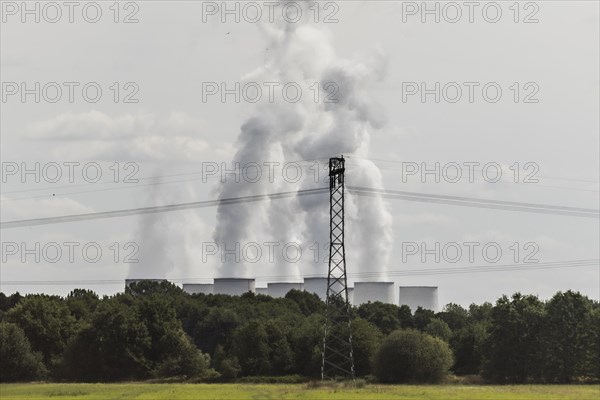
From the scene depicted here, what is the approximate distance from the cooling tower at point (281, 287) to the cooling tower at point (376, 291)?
16692mm

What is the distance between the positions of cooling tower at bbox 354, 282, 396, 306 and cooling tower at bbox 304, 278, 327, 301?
577 cm

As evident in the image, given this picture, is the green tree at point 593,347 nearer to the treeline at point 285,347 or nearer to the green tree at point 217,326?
the treeline at point 285,347

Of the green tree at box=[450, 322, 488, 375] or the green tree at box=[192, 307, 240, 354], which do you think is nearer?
the green tree at box=[450, 322, 488, 375]

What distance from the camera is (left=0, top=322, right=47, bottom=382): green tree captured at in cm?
10650

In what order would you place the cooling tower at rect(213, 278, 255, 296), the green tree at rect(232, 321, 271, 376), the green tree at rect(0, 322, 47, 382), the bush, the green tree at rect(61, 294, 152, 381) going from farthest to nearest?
the cooling tower at rect(213, 278, 255, 296)
the green tree at rect(232, 321, 271, 376)
the green tree at rect(61, 294, 152, 381)
the green tree at rect(0, 322, 47, 382)
the bush

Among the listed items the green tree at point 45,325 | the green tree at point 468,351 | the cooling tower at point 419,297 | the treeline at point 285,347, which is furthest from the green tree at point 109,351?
the cooling tower at point 419,297

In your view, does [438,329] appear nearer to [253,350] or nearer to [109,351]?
[253,350]

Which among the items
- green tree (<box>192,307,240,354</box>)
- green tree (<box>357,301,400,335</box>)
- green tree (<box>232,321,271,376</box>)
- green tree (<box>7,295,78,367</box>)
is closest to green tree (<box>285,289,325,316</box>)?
green tree (<box>357,301,400,335</box>)

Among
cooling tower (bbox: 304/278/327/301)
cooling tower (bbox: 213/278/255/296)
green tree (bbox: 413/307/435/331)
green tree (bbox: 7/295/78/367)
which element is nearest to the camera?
green tree (bbox: 7/295/78/367)

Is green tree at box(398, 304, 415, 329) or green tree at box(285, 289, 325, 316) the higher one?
green tree at box(285, 289, 325, 316)

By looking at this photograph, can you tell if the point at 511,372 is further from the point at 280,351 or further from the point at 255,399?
the point at 255,399

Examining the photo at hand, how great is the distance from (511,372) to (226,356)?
35.4m

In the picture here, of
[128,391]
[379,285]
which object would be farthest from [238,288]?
[128,391]

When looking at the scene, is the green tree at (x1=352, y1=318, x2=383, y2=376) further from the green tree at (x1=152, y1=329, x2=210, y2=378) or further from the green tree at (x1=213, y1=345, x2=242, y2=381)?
the green tree at (x1=152, y1=329, x2=210, y2=378)
